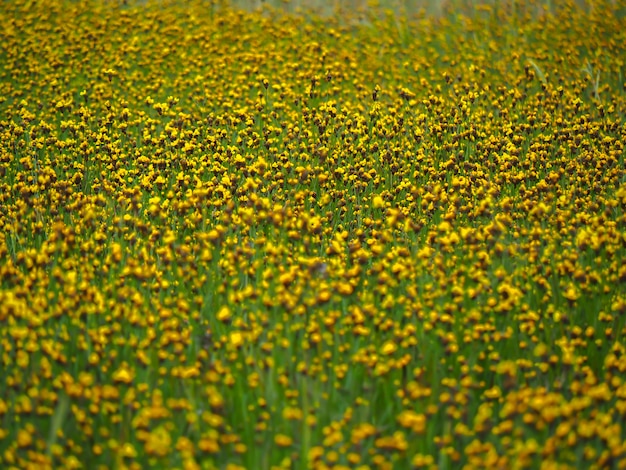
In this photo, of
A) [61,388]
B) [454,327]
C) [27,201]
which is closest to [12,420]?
[61,388]

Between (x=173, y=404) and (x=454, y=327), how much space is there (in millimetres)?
1540

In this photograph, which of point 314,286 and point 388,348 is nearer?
point 388,348

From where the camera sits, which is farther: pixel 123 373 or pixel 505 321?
pixel 505 321

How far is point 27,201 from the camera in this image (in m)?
4.98

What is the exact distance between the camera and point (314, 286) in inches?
159

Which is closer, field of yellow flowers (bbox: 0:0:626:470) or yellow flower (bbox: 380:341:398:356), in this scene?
field of yellow flowers (bbox: 0:0:626:470)

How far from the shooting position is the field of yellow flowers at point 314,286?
11.1 feet

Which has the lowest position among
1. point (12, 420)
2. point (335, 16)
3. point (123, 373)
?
point (12, 420)

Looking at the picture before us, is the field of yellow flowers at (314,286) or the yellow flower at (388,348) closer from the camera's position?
the field of yellow flowers at (314,286)

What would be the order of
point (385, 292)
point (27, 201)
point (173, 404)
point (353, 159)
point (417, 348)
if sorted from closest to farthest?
point (173, 404) → point (417, 348) → point (385, 292) → point (27, 201) → point (353, 159)

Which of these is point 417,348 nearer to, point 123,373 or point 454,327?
point 454,327

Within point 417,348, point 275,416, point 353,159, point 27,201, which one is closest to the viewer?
point 275,416

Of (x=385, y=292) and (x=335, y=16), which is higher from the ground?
(x=335, y=16)

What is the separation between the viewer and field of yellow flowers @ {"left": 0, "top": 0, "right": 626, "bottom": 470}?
3.38 metres
